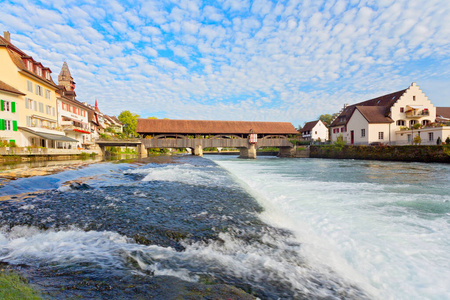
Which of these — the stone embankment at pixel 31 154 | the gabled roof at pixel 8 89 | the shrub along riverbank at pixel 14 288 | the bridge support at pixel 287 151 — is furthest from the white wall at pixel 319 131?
the shrub along riverbank at pixel 14 288

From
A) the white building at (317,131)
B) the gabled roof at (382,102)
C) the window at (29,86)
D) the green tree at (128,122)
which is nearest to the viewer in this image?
the window at (29,86)

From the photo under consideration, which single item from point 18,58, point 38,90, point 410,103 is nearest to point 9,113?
point 38,90

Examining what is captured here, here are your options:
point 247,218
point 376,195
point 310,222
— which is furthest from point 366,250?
point 376,195

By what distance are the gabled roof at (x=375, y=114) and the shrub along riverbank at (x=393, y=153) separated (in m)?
4.36

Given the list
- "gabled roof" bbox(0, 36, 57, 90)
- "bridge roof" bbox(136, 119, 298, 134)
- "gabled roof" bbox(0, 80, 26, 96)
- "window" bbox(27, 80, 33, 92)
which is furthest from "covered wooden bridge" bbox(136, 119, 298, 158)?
"gabled roof" bbox(0, 80, 26, 96)

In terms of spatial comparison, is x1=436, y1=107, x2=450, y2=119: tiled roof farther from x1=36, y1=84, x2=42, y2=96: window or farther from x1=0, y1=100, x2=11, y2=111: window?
x1=0, y1=100, x2=11, y2=111: window

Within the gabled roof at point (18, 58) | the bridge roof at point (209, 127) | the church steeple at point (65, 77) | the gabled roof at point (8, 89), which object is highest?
the church steeple at point (65, 77)

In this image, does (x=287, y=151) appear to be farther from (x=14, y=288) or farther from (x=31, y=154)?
(x=14, y=288)

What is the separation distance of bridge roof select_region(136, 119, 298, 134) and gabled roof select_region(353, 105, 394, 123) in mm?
8381

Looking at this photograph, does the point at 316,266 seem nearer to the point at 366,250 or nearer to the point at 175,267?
the point at 366,250

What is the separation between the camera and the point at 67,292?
5.02 ft

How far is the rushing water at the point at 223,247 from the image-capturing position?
1.78 metres

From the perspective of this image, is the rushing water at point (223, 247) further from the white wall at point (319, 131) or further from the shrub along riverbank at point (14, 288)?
the white wall at point (319, 131)

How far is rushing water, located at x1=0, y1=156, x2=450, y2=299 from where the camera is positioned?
178cm
